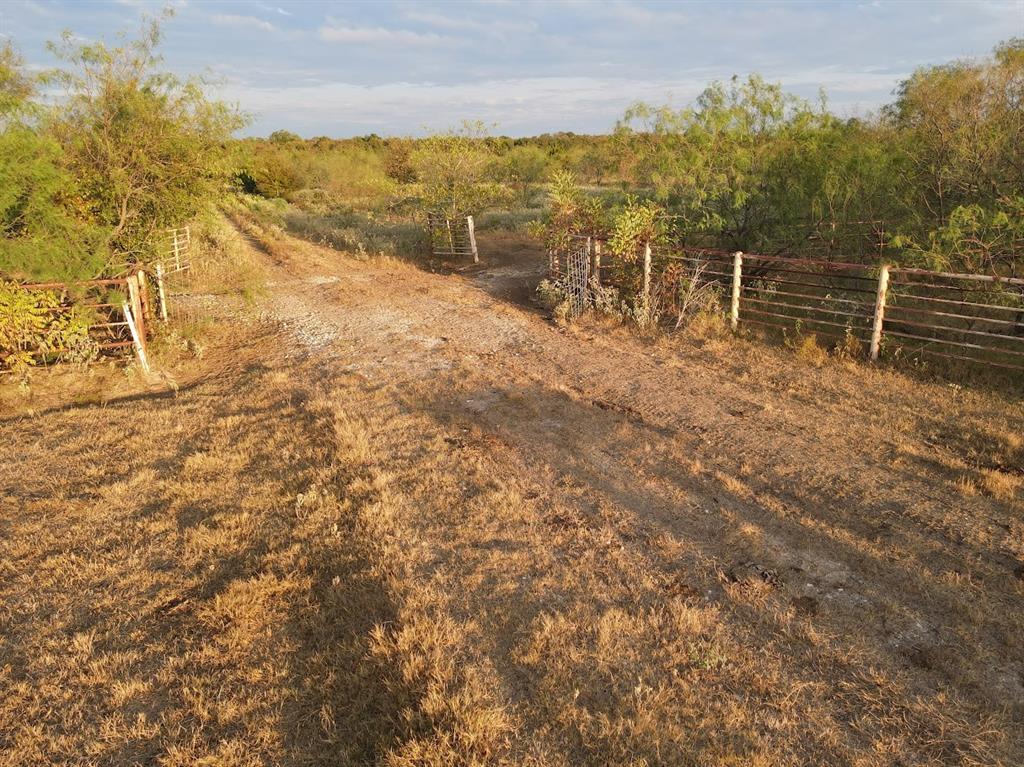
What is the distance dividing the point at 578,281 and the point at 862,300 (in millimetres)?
5115

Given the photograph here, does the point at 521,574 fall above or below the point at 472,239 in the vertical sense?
below

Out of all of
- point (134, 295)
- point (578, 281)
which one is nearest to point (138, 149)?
point (134, 295)

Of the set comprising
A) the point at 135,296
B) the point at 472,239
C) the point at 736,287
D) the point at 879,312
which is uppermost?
the point at 472,239

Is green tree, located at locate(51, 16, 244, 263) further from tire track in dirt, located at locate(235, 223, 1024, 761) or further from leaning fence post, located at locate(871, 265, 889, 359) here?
leaning fence post, located at locate(871, 265, 889, 359)

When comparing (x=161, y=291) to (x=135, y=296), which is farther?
(x=161, y=291)

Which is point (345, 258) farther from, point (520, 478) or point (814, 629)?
point (814, 629)

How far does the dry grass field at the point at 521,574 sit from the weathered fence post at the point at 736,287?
7.36 feet

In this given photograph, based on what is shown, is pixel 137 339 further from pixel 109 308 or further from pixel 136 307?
pixel 109 308

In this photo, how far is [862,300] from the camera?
1094 centimetres

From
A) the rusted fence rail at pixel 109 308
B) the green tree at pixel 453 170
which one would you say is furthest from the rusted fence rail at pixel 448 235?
the rusted fence rail at pixel 109 308

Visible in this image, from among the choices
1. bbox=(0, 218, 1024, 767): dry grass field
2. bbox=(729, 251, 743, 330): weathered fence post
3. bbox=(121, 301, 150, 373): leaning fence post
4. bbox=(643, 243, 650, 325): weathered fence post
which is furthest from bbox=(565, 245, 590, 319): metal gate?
bbox=(121, 301, 150, 373): leaning fence post

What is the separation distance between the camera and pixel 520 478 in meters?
5.92

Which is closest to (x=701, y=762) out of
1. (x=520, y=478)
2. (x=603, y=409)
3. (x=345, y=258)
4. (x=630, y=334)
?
(x=520, y=478)

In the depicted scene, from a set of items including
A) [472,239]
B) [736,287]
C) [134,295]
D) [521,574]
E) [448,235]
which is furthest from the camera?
[448,235]
